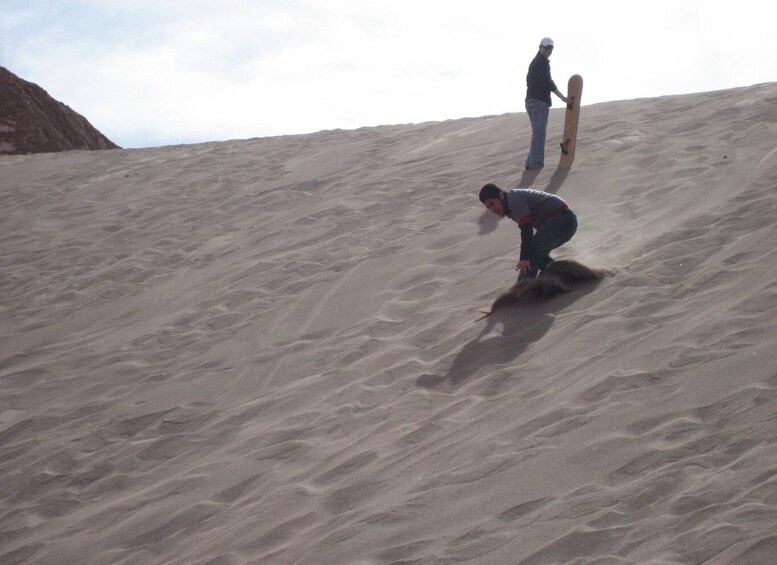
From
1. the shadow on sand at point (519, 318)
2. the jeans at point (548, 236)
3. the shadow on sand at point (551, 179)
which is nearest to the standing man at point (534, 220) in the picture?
the jeans at point (548, 236)

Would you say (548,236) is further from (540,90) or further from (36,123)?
(36,123)

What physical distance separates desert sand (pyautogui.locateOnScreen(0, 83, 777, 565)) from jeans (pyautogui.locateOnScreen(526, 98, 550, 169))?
0.62 ft

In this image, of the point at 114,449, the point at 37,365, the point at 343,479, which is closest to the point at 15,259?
the point at 37,365

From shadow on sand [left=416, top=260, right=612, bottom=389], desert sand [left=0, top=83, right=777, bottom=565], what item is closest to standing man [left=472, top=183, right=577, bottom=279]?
shadow on sand [left=416, top=260, right=612, bottom=389]

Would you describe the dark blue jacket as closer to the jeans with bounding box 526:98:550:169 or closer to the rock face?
the jeans with bounding box 526:98:550:169

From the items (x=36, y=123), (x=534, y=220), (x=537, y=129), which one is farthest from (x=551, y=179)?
(x=36, y=123)

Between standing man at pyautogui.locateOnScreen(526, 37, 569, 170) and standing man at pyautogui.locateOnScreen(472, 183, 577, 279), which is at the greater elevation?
standing man at pyautogui.locateOnScreen(526, 37, 569, 170)

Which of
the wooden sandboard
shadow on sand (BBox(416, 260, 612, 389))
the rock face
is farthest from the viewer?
the rock face

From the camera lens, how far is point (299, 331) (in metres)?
7.32

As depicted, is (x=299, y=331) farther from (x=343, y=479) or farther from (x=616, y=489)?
(x=616, y=489)

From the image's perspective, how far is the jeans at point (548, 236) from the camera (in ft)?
21.6

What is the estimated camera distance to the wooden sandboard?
10289mm

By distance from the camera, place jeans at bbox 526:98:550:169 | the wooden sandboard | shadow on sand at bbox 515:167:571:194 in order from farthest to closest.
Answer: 1. jeans at bbox 526:98:550:169
2. the wooden sandboard
3. shadow on sand at bbox 515:167:571:194

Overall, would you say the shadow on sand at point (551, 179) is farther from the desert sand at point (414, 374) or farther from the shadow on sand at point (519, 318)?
the shadow on sand at point (519, 318)
